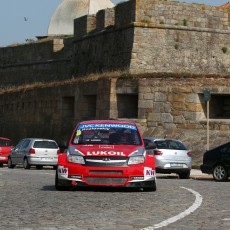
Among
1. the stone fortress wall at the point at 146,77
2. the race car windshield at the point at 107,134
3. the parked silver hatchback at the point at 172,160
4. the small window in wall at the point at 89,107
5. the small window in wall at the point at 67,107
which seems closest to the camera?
the race car windshield at the point at 107,134

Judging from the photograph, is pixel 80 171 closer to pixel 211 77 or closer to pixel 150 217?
pixel 150 217

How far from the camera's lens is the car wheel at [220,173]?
25031mm

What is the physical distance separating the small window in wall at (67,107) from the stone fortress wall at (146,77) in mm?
54

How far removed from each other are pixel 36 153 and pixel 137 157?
56.5 feet

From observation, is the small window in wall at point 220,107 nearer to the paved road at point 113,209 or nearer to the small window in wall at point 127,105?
the small window in wall at point 127,105

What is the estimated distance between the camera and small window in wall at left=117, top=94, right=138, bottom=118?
1567 inches

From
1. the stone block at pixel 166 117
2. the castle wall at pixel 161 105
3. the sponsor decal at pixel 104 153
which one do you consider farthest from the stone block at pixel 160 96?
the sponsor decal at pixel 104 153

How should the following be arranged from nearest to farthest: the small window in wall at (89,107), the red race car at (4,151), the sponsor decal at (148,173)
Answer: the sponsor decal at (148,173) → the red race car at (4,151) → the small window in wall at (89,107)

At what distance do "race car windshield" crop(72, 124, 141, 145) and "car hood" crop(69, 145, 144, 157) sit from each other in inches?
19.8

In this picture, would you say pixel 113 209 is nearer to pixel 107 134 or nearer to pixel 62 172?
pixel 62 172

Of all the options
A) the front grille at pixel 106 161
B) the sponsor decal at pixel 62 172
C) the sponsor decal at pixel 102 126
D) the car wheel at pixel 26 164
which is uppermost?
the sponsor decal at pixel 102 126

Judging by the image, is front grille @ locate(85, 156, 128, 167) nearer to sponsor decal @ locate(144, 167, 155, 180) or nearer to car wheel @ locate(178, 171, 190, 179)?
sponsor decal @ locate(144, 167, 155, 180)

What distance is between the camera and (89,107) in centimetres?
4231

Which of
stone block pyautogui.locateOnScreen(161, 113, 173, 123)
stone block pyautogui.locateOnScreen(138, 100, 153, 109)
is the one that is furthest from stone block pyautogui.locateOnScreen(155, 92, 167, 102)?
stone block pyautogui.locateOnScreen(161, 113, 173, 123)
